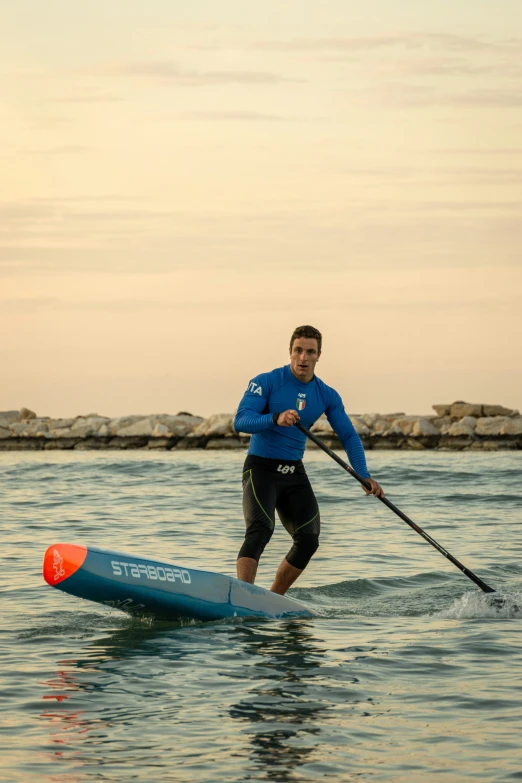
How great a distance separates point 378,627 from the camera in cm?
802

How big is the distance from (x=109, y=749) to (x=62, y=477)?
26.5 meters

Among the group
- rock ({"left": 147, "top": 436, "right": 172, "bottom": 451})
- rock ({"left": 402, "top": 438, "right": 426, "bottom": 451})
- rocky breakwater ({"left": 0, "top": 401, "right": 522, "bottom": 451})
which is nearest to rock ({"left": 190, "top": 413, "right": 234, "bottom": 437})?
rocky breakwater ({"left": 0, "top": 401, "right": 522, "bottom": 451})

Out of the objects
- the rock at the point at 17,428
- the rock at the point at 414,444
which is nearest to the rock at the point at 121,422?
the rock at the point at 17,428

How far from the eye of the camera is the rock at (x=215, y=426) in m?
58.8

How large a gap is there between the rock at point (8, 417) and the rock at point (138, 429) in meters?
8.98

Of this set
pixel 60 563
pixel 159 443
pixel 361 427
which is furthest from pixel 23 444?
pixel 60 563

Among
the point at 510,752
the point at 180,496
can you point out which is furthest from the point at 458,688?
the point at 180,496

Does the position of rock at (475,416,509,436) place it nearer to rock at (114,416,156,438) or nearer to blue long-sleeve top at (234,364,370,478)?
rock at (114,416,156,438)

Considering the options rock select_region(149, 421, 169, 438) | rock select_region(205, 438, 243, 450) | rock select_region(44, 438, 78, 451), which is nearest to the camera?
rock select_region(205, 438, 243, 450)

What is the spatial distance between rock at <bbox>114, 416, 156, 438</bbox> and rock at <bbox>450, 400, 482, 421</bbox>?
17563 mm

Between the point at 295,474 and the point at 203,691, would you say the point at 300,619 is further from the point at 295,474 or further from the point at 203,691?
the point at 203,691

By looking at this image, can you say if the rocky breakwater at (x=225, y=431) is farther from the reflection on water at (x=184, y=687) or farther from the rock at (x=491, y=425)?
the reflection on water at (x=184, y=687)

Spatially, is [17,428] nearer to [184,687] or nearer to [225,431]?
[225,431]

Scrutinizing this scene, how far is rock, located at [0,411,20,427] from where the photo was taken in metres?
67.9
